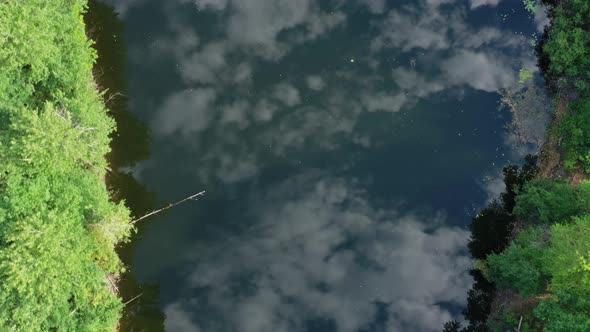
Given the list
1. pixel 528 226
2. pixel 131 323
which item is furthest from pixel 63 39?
pixel 528 226

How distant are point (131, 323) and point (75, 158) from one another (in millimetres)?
11377

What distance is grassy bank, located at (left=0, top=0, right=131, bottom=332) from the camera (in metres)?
21.3

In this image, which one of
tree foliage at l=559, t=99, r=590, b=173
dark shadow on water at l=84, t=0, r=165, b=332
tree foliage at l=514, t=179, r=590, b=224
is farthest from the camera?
dark shadow on water at l=84, t=0, r=165, b=332

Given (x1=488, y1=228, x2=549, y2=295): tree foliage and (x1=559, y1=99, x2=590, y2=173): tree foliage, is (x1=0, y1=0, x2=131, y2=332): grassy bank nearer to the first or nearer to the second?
(x1=488, y1=228, x2=549, y2=295): tree foliage

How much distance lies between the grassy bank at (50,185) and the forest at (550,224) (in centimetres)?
2071

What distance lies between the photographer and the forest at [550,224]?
23.2 metres

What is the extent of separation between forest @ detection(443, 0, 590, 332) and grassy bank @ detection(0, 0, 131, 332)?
68.0 feet

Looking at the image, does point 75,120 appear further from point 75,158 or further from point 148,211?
point 148,211

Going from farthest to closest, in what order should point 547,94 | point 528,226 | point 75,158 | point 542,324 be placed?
1. point 547,94
2. point 528,226
3. point 542,324
4. point 75,158

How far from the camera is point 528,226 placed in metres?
29.1

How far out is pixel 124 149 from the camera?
30.1 meters

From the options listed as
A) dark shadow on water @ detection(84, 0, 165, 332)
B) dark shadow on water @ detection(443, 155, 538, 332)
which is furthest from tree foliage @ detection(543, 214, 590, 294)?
dark shadow on water @ detection(84, 0, 165, 332)

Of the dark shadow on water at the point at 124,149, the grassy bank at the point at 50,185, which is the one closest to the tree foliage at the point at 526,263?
the dark shadow on water at the point at 124,149

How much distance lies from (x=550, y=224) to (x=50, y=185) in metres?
25.6
